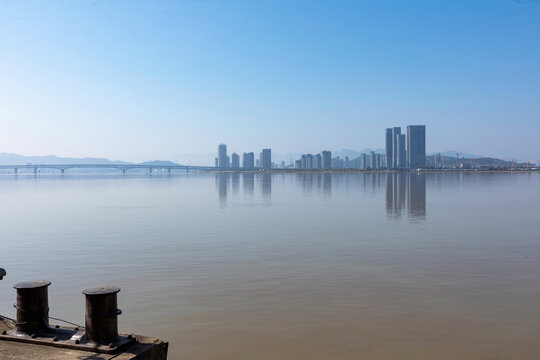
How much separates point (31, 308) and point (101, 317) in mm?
1302

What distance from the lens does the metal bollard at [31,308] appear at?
6.74m

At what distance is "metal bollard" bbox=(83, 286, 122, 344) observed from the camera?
20.6ft

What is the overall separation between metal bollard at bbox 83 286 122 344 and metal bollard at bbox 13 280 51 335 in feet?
3.11

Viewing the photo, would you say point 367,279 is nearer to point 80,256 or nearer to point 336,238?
point 336,238

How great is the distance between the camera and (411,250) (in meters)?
17.1

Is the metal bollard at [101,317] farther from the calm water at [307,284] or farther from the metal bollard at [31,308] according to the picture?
the calm water at [307,284]

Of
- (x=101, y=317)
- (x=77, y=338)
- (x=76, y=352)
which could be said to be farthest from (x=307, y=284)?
(x=76, y=352)

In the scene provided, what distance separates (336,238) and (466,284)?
8.38 m

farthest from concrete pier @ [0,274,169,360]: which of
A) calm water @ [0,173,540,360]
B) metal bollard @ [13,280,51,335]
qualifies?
calm water @ [0,173,540,360]

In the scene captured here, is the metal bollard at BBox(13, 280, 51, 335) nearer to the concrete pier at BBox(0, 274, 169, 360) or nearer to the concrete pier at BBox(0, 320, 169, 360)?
the concrete pier at BBox(0, 274, 169, 360)

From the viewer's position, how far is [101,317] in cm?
634

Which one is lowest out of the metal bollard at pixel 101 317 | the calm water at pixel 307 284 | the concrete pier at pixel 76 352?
the calm water at pixel 307 284

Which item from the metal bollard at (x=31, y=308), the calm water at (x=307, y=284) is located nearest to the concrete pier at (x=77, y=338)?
the metal bollard at (x=31, y=308)

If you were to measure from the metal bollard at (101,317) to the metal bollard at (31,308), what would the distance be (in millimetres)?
948
